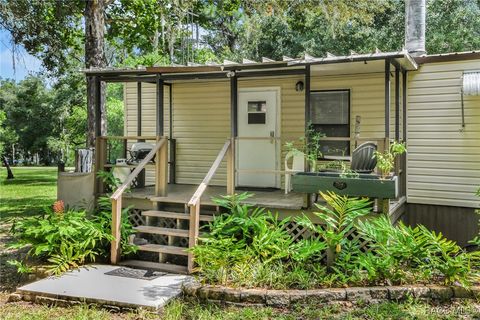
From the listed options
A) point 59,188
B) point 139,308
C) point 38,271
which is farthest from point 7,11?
point 139,308

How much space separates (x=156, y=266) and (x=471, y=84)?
5212mm

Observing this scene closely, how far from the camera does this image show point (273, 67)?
251 inches

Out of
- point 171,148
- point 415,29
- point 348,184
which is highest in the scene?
point 415,29

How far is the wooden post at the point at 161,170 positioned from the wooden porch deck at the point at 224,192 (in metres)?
0.13

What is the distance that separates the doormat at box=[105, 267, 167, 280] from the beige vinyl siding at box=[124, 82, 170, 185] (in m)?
3.64

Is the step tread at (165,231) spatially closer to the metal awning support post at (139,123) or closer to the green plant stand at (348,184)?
the green plant stand at (348,184)

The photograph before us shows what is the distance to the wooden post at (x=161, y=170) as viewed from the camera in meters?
6.64

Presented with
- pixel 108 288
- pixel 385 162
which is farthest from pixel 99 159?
pixel 385 162

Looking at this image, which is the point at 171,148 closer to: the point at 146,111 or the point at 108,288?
the point at 146,111

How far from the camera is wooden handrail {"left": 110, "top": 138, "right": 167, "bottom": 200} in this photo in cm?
602

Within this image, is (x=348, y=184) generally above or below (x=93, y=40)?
below

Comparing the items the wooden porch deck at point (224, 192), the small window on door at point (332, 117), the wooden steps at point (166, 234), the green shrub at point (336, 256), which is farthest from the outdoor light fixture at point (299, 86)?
the green shrub at point (336, 256)

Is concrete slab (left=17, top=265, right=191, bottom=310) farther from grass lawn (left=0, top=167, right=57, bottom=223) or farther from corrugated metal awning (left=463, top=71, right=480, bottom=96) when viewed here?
corrugated metal awning (left=463, top=71, right=480, bottom=96)

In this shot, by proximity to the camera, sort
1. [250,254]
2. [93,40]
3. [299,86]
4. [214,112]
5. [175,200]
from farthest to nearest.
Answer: [93,40], [214,112], [299,86], [175,200], [250,254]
